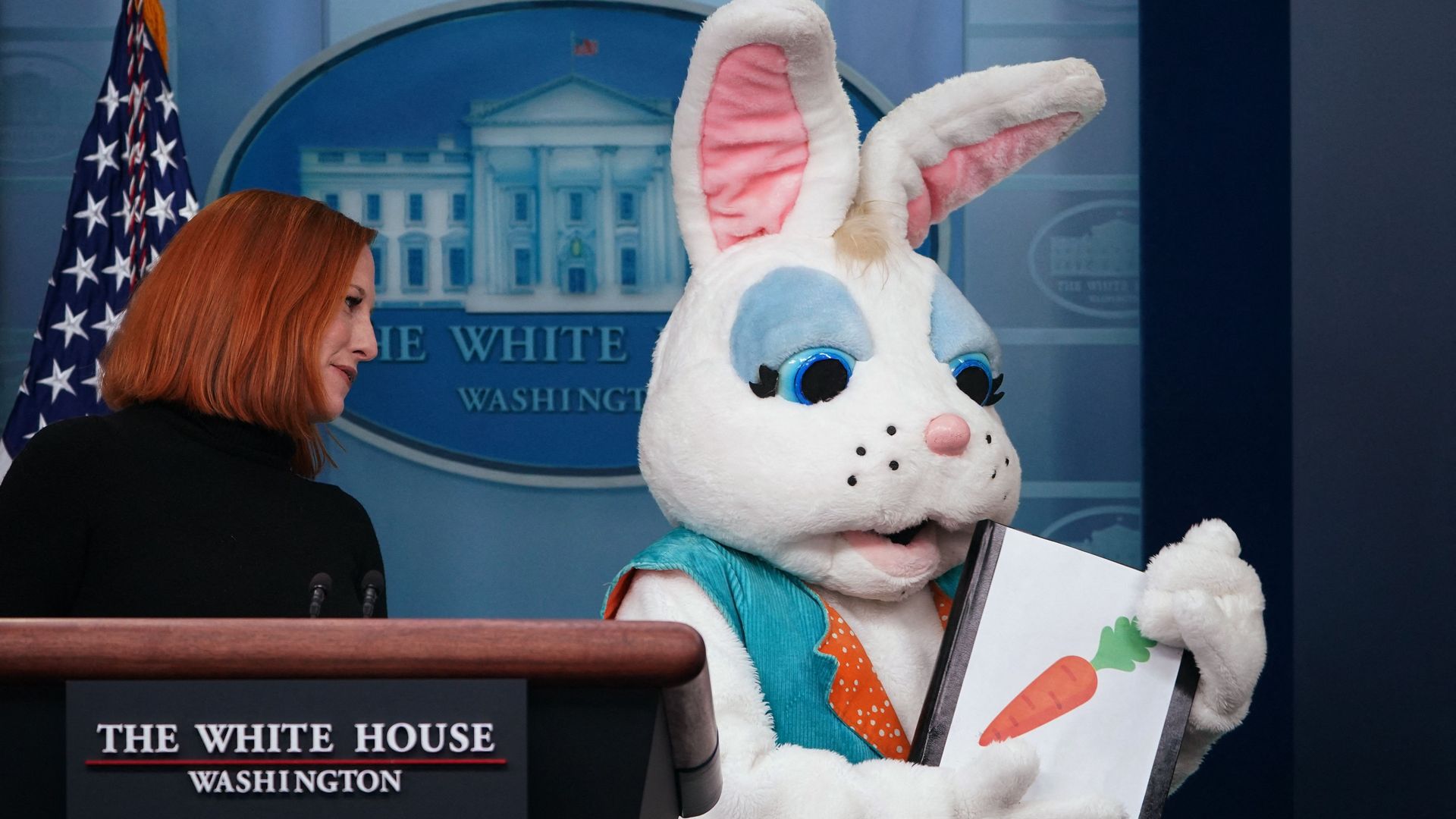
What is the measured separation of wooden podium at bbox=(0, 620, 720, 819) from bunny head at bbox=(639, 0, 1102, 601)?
0.94m

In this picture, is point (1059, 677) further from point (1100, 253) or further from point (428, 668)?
point (1100, 253)

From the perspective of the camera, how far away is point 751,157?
6.63ft

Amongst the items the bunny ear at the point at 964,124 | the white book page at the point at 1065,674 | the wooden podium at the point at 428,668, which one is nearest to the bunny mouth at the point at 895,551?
the white book page at the point at 1065,674

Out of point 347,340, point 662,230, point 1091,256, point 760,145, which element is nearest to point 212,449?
point 347,340

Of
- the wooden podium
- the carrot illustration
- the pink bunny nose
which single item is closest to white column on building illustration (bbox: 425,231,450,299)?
the pink bunny nose

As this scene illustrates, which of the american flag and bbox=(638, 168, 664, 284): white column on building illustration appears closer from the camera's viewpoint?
the american flag

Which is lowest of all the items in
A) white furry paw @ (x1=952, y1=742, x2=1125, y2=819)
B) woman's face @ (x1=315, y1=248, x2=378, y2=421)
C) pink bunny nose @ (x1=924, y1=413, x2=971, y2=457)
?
white furry paw @ (x1=952, y1=742, x2=1125, y2=819)

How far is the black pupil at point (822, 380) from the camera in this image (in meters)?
1.82

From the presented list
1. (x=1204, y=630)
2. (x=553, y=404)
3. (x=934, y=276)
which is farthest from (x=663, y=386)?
(x=553, y=404)

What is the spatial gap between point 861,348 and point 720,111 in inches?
16.4

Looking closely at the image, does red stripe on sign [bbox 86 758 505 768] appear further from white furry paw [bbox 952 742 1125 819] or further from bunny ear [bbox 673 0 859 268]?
bunny ear [bbox 673 0 859 268]

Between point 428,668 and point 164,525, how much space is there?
1.01 metres

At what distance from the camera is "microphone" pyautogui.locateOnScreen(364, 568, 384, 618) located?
1.50 metres

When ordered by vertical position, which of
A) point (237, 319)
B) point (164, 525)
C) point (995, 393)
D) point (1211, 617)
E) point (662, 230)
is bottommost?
point (1211, 617)
